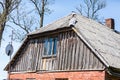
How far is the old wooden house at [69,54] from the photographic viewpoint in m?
18.4

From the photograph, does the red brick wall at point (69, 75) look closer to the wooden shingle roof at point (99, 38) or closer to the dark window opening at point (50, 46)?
the wooden shingle roof at point (99, 38)

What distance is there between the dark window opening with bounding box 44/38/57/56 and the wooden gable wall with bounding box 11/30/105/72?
11.1 inches

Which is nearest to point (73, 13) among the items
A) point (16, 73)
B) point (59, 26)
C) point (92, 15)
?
point (59, 26)

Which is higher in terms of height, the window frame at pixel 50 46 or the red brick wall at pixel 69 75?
the window frame at pixel 50 46

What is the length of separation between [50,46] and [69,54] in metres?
1.91

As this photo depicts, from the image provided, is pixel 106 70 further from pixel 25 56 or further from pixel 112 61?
pixel 25 56

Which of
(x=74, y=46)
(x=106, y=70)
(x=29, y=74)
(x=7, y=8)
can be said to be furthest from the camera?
(x=7, y=8)

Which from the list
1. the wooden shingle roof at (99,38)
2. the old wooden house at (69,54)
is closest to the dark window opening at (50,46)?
the old wooden house at (69,54)

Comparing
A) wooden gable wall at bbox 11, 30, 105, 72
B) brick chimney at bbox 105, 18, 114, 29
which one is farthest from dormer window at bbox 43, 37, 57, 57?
brick chimney at bbox 105, 18, 114, 29

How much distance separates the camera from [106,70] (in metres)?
17.7

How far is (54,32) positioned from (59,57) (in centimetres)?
168

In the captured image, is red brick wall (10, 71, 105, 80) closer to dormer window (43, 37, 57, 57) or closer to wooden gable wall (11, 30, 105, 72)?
wooden gable wall (11, 30, 105, 72)

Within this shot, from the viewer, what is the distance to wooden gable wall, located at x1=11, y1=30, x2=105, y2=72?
62.5ft

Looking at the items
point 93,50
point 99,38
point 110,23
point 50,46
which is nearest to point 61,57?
point 50,46
